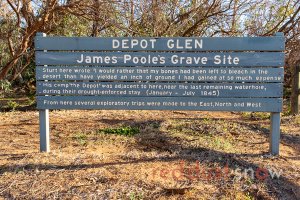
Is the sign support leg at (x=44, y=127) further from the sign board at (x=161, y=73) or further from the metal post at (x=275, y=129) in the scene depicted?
the metal post at (x=275, y=129)

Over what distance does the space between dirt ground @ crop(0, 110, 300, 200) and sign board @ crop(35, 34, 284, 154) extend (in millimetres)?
670

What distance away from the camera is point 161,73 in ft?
14.3

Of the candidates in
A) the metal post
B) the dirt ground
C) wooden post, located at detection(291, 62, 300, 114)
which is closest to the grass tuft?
the dirt ground

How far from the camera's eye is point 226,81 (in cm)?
433

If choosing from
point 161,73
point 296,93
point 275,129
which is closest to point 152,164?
point 161,73

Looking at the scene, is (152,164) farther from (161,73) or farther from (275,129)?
(275,129)

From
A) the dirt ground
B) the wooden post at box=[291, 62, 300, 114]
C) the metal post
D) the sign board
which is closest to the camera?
the dirt ground

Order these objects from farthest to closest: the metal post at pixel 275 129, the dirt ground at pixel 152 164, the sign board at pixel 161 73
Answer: the metal post at pixel 275 129, the sign board at pixel 161 73, the dirt ground at pixel 152 164

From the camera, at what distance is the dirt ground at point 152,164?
3.48 meters

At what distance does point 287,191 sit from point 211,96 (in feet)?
4.71

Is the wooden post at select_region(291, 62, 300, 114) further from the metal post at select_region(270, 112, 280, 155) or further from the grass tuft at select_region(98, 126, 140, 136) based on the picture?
the grass tuft at select_region(98, 126, 140, 136)

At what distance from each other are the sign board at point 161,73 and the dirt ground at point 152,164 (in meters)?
0.67

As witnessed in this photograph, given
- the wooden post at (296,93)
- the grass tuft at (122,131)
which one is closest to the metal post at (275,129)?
the grass tuft at (122,131)

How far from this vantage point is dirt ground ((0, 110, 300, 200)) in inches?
137
